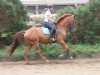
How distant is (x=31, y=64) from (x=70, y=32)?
3576 mm

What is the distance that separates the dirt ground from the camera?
13977mm

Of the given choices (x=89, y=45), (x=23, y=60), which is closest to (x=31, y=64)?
(x=23, y=60)

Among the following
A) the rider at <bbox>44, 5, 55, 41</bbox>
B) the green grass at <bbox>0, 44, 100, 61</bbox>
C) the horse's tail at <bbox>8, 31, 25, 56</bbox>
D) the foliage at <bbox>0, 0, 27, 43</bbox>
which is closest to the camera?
the rider at <bbox>44, 5, 55, 41</bbox>

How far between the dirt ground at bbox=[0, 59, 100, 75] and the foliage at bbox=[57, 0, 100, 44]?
8.52 feet

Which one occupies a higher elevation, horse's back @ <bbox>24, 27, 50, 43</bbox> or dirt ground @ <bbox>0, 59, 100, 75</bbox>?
horse's back @ <bbox>24, 27, 50, 43</bbox>

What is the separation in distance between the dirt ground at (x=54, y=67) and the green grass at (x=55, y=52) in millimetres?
467

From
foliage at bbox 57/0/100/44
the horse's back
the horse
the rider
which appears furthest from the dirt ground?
foliage at bbox 57/0/100/44

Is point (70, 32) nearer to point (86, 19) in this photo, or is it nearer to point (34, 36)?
point (86, 19)

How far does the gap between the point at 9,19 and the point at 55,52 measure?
9.46 feet

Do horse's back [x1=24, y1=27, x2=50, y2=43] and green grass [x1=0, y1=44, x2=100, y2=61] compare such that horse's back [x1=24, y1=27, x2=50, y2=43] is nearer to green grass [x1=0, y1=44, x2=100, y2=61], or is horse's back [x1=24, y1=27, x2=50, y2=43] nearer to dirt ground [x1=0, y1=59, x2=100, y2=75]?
green grass [x1=0, y1=44, x2=100, y2=61]

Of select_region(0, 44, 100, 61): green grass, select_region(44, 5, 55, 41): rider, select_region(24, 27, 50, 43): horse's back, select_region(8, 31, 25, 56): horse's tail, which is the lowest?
select_region(0, 44, 100, 61): green grass

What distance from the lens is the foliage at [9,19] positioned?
1845 cm

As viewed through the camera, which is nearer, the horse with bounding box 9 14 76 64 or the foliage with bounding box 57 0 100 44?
the horse with bounding box 9 14 76 64

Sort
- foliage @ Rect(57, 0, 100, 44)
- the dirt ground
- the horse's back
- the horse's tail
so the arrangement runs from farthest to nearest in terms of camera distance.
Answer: foliage @ Rect(57, 0, 100, 44), the horse's tail, the horse's back, the dirt ground
